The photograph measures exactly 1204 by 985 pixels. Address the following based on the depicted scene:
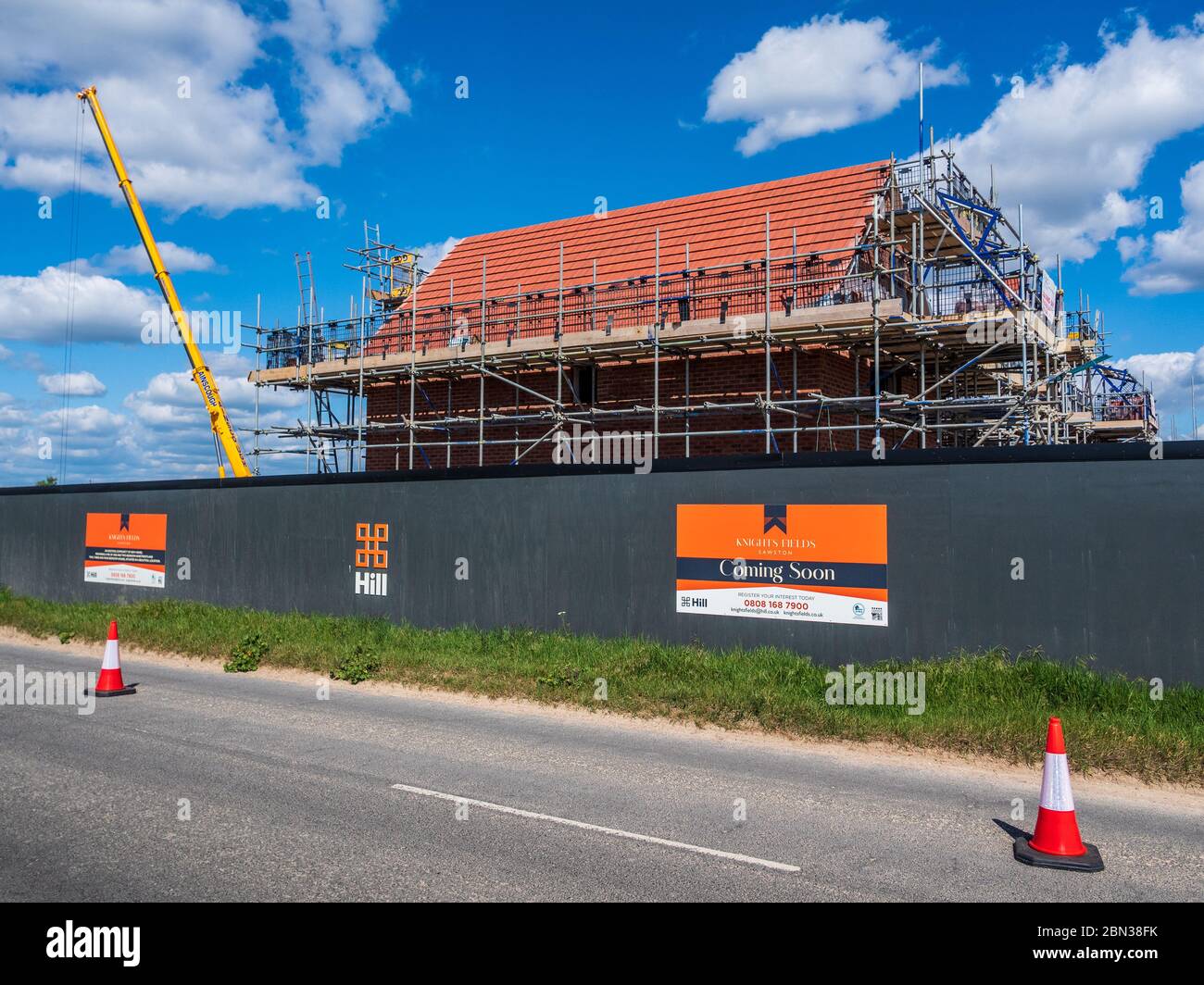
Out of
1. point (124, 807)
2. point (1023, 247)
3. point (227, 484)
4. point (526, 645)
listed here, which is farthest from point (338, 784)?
point (1023, 247)

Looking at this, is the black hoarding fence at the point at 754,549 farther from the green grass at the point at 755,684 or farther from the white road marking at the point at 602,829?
the white road marking at the point at 602,829

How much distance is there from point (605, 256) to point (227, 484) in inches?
378

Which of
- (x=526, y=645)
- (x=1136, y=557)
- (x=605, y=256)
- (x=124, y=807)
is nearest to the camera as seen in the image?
(x=124, y=807)

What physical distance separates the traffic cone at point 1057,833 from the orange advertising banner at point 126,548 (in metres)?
17.3

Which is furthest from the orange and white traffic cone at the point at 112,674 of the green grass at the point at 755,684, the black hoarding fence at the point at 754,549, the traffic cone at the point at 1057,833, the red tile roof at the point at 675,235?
the red tile roof at the point at 675,235

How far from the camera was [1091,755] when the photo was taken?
25.4 ft

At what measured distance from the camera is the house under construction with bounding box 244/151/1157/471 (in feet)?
54.0

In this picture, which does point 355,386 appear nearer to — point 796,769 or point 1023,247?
point 1023,247

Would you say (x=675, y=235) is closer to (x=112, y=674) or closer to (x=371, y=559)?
(x=371, y=559)

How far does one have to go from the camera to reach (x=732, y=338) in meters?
16.7

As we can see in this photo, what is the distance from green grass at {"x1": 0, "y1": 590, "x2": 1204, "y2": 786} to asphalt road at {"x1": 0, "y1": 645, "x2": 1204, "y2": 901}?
0.47 metres

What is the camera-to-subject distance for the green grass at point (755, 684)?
813 cm
